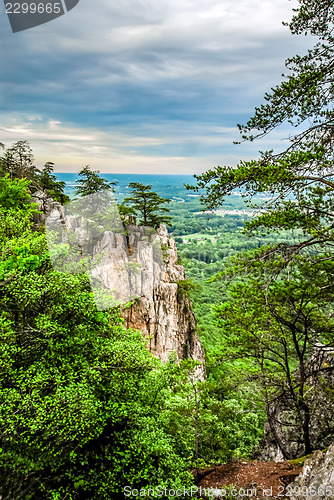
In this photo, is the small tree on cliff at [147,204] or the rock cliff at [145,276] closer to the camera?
the rock cliff at [145,276]

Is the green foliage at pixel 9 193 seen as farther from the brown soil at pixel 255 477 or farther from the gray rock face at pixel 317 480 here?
the gray rock face at pixel 317 480

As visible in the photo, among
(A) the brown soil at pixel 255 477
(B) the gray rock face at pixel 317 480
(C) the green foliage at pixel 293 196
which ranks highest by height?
(C) the green foliage at pixel 293 196

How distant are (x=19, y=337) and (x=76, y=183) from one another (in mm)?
23143

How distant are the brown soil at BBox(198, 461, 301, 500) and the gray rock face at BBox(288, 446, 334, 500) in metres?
0.68

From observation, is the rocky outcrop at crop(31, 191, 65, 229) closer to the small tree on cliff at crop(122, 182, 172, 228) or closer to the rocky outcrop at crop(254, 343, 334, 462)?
the small tree on cliff at crop(122, 182, 172, 228)

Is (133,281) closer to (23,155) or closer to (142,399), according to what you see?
(142,399)

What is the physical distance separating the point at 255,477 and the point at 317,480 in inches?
126

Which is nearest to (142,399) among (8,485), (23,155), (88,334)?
(88,334)

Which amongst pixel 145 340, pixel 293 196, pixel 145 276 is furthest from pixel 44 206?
pixel 293 196

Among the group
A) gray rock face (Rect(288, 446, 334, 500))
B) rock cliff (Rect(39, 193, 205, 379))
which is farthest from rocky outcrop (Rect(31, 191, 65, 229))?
gray rock face (Rect(288, 446, 334, 500))

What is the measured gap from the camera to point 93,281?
8.20 m

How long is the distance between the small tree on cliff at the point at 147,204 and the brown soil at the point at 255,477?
2032cm

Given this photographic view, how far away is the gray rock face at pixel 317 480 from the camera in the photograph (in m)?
5.26

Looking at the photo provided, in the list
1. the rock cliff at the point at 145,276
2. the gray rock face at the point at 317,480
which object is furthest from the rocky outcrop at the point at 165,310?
the gray rock face at the point at 317,480
